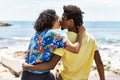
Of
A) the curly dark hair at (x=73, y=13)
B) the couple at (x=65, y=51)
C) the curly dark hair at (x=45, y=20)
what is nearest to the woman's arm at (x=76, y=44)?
the couple at (x=65, y=51)

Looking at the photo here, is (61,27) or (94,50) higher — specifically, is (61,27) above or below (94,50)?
above

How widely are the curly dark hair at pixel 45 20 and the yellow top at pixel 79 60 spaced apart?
192mm

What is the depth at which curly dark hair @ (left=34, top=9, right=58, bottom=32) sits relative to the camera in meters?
3.16

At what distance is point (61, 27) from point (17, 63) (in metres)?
6.37

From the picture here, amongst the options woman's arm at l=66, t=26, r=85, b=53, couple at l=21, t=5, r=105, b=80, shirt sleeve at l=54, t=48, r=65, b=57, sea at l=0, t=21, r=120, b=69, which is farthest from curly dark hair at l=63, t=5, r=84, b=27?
sea at l=0, t=21, r=120, b=69

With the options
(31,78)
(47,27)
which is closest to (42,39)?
(47,27)

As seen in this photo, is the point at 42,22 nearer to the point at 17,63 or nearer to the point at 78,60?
the point at 78,60

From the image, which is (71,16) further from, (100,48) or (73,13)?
(100,48)

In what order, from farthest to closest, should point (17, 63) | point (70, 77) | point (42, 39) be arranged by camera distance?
point (17, 63)
point (70, 77)
point (42, 39)

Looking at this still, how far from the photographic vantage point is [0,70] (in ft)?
32.1

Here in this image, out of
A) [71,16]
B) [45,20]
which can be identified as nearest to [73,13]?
[71,16]

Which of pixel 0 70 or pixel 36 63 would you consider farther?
pixel 0 70

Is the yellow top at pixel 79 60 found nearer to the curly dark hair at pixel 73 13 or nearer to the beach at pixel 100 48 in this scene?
the curly dark hair at pixel 73 13

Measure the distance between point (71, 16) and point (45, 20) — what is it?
0.22m
